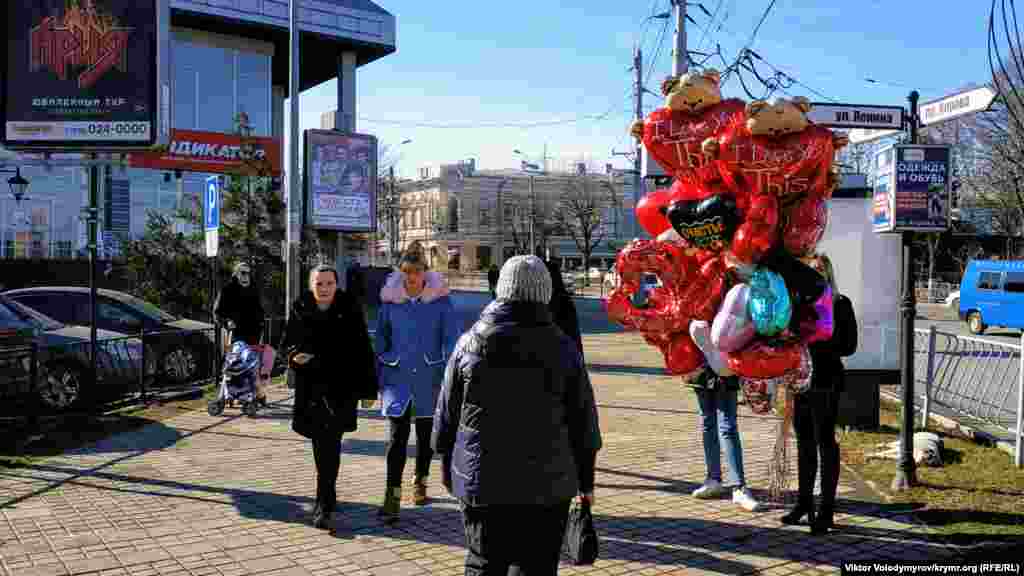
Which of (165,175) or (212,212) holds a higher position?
(165,175)

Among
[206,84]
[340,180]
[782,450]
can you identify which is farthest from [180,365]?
[206,84]

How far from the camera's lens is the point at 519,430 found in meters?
3.70

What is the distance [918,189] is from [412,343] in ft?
13.4

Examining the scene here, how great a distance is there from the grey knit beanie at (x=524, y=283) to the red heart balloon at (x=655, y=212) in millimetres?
2985

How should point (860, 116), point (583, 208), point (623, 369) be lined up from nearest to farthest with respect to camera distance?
point (860, 116), point (623, 369), point (583, 208)

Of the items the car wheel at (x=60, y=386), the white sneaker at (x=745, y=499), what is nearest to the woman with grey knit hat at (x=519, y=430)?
the white sneaker at (x=745, y=499)

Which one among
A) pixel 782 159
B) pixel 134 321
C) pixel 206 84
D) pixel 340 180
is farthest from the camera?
pixel 206 84

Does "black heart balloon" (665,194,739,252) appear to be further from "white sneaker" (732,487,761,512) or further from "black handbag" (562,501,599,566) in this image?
"black handbag" (562,501,599,566)

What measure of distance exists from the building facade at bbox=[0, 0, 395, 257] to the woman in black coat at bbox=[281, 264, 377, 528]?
27758 mm

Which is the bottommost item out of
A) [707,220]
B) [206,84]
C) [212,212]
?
[707,220]

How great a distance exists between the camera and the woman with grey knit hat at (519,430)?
12.1 feet

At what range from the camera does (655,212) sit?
6723 mm

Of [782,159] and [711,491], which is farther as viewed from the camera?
[711,491]

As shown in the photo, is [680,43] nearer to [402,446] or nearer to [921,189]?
[921,189]
